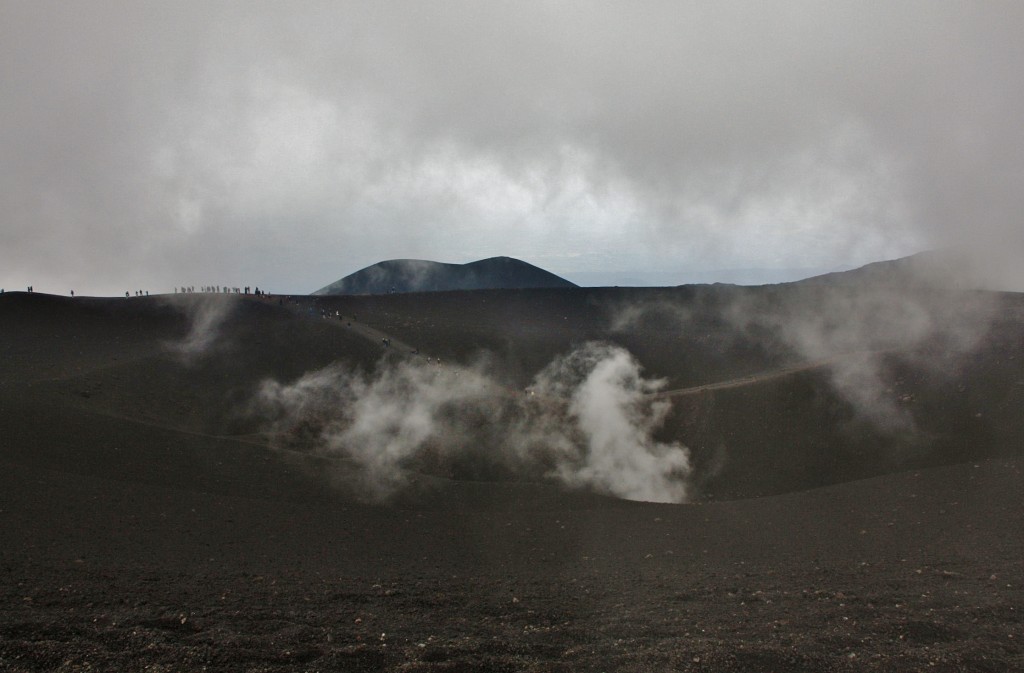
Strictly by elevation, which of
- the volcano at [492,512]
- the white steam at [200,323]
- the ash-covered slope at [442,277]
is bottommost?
the volcano at [492,512]

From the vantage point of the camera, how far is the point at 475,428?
23.1 metres

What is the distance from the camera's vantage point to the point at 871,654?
Answer: 27.6 ft

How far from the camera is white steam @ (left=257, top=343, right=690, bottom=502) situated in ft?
66.8

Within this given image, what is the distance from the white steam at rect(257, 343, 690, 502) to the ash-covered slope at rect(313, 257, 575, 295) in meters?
56.8

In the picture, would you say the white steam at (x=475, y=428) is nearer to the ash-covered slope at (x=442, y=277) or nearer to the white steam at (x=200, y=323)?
the white steam at (x=200, y=323)

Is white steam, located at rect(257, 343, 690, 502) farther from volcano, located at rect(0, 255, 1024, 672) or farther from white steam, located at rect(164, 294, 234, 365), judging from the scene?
white steam, located at rect(164, 294, 234, 365)

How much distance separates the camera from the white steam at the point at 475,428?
20.4 m

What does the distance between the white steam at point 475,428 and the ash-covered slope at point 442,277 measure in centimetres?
5682

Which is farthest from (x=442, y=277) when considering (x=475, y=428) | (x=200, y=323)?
(x=475, y=428)

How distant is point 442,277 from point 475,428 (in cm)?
6853

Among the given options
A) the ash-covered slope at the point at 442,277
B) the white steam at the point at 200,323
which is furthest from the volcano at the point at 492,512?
the ash-covered slope at the point at 442,277

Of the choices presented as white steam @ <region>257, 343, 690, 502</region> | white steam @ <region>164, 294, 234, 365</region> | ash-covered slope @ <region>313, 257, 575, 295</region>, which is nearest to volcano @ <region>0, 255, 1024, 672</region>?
white steam @ <region>257, 343, 690, 502</region>

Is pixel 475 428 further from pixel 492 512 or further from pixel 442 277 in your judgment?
pixel 442 277

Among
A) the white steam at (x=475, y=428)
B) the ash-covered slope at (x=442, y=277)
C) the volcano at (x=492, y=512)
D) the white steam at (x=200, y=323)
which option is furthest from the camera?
the ash-covered slope at (x=442, y=277)
